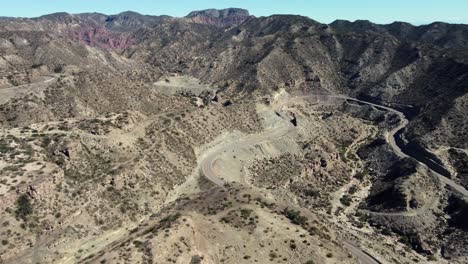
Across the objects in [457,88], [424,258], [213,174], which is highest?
[457,88]

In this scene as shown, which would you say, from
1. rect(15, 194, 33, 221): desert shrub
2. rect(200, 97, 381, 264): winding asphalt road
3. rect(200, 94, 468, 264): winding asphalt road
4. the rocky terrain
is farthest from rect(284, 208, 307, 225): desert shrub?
rect(15, 194, 33, 221): desert shrub

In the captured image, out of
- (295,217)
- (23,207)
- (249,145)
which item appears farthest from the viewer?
(249,145)

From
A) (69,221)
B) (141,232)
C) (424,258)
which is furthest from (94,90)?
(424,258)

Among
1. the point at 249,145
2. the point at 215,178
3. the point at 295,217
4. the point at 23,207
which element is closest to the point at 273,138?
the point at 249,145

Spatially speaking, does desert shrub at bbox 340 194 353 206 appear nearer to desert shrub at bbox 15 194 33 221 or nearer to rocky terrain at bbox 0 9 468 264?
rocky terrain at bbox 0 9 468 264

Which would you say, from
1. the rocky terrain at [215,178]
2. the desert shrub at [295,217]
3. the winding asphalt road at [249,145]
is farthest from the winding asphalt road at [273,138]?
the desert shrub at [295,217]

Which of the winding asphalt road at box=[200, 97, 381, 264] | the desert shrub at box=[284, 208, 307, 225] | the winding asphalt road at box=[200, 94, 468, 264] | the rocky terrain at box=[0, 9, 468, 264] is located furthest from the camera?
the winding asphalt road at box=[200, 94, 468, 264]

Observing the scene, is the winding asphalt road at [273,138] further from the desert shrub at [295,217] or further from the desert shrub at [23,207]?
the desert shrub at [23,207]

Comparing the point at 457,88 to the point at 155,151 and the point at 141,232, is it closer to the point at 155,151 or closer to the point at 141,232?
the point at 155,151

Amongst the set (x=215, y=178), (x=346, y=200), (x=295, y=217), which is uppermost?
(x=295, y=217)

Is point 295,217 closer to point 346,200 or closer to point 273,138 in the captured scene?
point 346,200

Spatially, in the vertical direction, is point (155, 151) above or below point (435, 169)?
above
